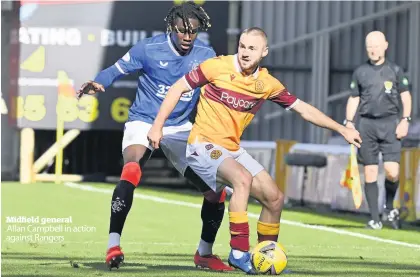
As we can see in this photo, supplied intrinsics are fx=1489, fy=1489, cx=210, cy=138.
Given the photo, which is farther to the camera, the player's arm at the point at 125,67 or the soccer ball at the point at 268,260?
the player's arm at the point at 125,67

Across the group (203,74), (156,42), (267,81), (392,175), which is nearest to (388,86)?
(392,175)

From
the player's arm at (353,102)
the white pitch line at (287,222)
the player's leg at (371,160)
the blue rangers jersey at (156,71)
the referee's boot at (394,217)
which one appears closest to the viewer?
the blue rangers jersey at (156,71)

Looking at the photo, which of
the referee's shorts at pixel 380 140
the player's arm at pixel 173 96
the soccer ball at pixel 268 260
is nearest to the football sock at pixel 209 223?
the soccer ball at pixel 268 260

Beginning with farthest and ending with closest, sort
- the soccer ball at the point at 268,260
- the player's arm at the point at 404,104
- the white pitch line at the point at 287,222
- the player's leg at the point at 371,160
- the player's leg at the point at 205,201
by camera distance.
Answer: the player's leg at the point at 371,160
the player's arm at the point at 404,104
the white pitch line at the point at 287,222
the player's leg at the point at 205,201
the soccer ball at the point at 268,260

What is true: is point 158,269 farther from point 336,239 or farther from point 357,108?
point 357,108

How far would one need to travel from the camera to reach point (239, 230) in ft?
33.6

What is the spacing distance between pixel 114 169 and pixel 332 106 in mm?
3887

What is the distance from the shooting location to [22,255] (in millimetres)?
12312

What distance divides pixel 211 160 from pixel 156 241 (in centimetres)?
412

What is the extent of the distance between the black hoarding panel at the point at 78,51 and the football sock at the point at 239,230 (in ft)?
43.5

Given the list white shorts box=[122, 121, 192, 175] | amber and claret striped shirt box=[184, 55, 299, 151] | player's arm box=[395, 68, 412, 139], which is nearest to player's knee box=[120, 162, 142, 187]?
white shorts box=[122, 121, 192, 175]

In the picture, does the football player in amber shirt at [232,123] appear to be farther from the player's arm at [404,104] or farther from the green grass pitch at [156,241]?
the player's arm at [404,104]

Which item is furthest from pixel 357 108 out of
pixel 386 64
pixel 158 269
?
pixel 158 269

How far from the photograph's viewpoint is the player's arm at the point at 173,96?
33.8ft
